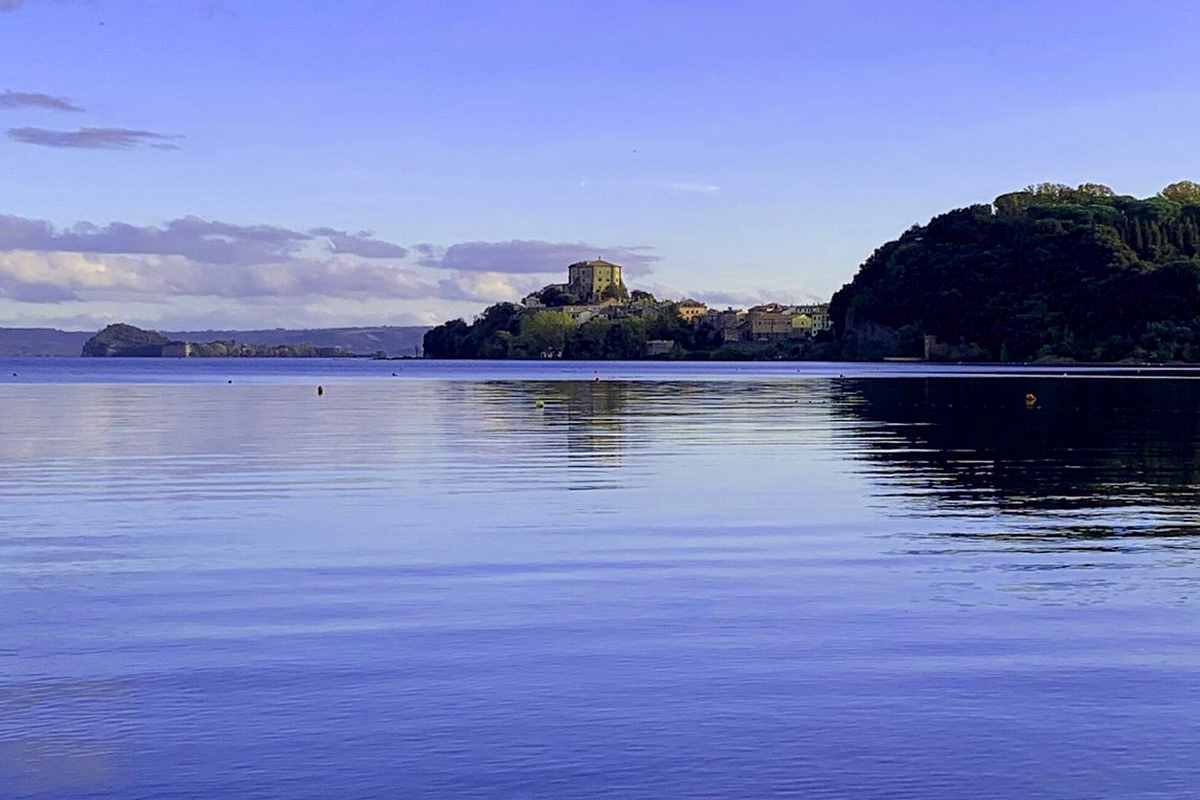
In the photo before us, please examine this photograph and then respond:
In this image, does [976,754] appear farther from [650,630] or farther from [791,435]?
[791,435]

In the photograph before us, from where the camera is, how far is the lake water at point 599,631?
9.51m

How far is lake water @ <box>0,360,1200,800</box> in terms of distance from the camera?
31.2 ft

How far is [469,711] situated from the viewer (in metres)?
10.7

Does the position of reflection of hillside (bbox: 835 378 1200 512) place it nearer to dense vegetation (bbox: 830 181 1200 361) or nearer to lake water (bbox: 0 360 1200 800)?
lake water (bbox: 0 360 1200 800)

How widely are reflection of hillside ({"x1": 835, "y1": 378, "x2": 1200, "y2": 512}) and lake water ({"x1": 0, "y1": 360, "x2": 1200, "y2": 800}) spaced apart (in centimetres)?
25

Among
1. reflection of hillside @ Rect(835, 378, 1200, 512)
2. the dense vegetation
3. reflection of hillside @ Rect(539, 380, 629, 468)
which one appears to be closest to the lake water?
reflection of hillside @ Rect(835, 378, 1200, 512)

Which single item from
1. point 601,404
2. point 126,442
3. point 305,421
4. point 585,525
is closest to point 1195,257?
point 601,404

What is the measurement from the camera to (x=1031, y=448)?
124ft

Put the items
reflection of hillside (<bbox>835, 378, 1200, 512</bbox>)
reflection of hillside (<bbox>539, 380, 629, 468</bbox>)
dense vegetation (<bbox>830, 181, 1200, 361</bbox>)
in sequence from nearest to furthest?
reflection of hillside (<bbox>835, 378, 1200, 512</bbox>), reflection of hillside (<bbox>539, 380, 629, 468</bbox>), dense vegetation (<bbox>830, 181, 1200, 361</bbox>)

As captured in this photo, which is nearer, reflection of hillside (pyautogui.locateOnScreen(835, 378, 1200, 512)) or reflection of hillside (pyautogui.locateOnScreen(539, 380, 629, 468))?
reflection of hillside (pyautogui.locateOnScreen(835, 378, 1200, 512))

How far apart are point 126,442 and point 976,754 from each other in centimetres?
3334

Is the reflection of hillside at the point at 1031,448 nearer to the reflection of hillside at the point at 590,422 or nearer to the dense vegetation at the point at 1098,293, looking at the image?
the reflection of hillside at the point at 590,422

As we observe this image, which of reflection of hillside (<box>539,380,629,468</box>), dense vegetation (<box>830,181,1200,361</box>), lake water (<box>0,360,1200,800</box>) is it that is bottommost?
lake water (<box>0,360,1200,800</box>)

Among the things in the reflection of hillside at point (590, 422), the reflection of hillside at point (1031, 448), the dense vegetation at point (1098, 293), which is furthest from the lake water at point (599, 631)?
the dense vegetation at point (1098, 293)
